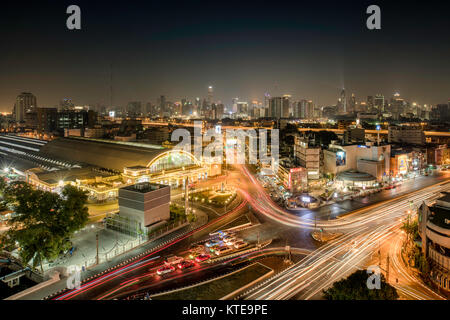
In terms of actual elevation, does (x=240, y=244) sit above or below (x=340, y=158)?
below

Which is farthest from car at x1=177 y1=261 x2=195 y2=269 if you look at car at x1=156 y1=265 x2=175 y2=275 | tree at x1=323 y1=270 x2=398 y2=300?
tree at x1=323 y1=270 x2=398 y2=300

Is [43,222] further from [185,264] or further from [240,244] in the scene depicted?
[240,244]

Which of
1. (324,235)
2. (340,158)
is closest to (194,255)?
(324,235)

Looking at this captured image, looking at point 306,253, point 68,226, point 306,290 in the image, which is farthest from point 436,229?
point 68,226

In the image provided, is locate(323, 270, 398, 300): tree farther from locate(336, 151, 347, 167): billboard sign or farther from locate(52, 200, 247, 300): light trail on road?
locate(336, 151, 347, 167): billboard sign

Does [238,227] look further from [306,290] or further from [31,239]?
[31,239]
